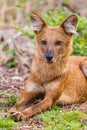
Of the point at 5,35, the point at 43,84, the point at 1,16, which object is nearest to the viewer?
the point at 43,84

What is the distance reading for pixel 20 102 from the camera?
840 cm

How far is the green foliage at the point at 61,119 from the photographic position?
7.39 m

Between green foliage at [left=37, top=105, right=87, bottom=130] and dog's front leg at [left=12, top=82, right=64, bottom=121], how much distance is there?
4.2 inches

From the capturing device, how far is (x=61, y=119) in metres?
7.77

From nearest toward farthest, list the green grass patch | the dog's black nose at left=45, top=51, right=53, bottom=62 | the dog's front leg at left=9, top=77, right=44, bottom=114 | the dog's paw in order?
the dog's paw → the dog's black nose at left=45, top=51, right=53, bottom=62 → the dog's front leg at left=9, top=77, right=44, bottom=114 → the green grass patch

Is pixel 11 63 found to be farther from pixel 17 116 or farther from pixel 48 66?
pixel 17 116

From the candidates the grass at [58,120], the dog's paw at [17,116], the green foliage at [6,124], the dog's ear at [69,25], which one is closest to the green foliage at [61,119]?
the grass at [58,120]

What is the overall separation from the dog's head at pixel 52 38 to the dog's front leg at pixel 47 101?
50 centimetres

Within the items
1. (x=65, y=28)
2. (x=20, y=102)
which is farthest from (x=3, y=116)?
(x=65, y=28)

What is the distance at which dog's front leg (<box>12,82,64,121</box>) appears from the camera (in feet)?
25.9

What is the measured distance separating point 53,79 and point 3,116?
3.77ft

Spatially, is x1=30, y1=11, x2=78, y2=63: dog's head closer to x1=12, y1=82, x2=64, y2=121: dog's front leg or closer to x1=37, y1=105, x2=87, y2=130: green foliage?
x1=12, y1=82, x2=64, y2=121: dog's front leg

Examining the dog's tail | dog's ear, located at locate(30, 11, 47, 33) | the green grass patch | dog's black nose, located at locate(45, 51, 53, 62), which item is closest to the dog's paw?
dog's black nose, located at locate(45, 51, 53, 62)

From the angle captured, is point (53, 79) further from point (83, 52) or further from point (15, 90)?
point (83, 52)
